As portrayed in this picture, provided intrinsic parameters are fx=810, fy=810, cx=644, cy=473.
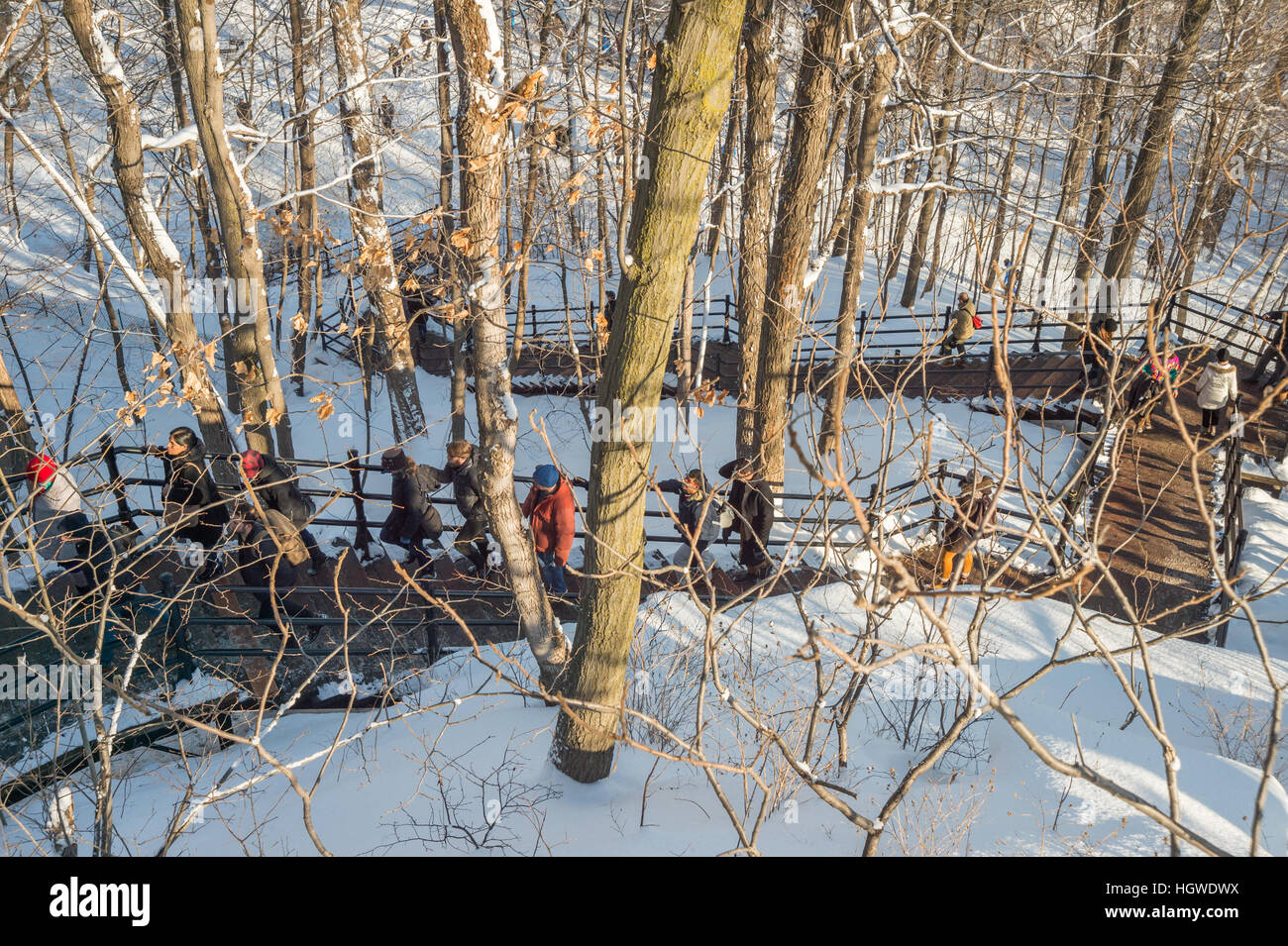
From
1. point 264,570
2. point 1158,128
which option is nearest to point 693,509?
point 264,570

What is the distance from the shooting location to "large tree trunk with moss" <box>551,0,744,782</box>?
3.96m

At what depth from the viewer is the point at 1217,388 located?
406 inches

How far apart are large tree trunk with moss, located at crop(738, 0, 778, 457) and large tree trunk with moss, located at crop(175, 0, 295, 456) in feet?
16.4

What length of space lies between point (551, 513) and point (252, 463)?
2614mm

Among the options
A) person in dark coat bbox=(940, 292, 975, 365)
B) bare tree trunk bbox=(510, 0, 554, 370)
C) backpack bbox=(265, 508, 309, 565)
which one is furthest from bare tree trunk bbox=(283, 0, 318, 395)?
person in dark coat bbox=(940, 292, 975, 365)

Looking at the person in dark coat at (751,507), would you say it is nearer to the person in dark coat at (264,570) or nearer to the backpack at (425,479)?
the backpack at (425,479)

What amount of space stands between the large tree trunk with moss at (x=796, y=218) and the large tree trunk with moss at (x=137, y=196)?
562 centimetres

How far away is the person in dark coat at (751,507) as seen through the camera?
784 cm

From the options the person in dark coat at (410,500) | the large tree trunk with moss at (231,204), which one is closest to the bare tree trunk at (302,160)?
the large tree trunk with moss at (231,204)

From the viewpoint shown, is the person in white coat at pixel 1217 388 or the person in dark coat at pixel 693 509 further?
the person in white coat at pixel 1217 388

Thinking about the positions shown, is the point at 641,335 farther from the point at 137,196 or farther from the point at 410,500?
the point at 137,196

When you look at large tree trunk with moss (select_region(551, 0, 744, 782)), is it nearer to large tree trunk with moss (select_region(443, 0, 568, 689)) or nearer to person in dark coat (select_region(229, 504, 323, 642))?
large tree trunk with moss (select_region(443, 0, 568, 689))

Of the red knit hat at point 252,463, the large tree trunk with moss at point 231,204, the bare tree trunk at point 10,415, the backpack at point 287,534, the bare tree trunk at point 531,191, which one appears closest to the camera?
the bare tree trunk at point 531,191
